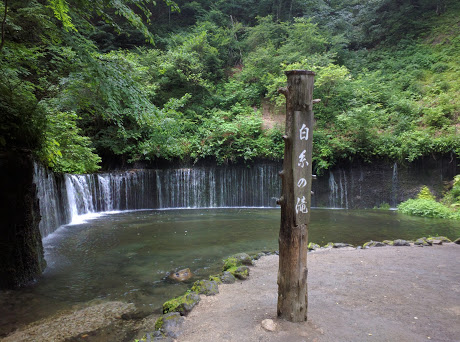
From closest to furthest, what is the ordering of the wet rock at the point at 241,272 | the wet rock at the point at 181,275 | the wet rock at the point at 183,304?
1. the wet rock at the point at 183,304
2. the wet rock at the point at 241,272
3. the wet rock at the point at 181,275

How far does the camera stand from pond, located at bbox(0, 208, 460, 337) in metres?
4.65

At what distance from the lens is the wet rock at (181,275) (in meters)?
5.47

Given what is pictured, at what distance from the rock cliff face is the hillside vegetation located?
1.90 meters

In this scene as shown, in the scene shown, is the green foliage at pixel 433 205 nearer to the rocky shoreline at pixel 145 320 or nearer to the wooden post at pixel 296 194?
the rocky shoreline at pixel 145 320

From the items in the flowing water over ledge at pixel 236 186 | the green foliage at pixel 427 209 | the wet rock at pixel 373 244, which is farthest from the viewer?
the flowing water over ledge at pixel 236 186

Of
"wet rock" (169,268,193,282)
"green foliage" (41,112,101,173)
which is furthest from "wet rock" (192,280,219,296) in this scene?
"green foliage" (41,112,101,173)

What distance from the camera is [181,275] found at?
5.56 metres

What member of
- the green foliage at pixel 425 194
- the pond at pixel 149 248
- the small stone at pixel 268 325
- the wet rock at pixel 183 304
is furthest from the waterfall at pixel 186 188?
the small stone at pixel 268 325

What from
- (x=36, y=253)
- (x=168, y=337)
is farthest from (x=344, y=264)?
(x=36, y=253)

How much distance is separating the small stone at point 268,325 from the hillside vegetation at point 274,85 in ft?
16.3

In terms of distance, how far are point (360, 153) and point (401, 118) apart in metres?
3.25

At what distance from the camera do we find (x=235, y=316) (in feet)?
11.6

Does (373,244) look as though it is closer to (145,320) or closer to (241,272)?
(241,272)

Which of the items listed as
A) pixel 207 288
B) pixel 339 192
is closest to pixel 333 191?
pixel 339 192
